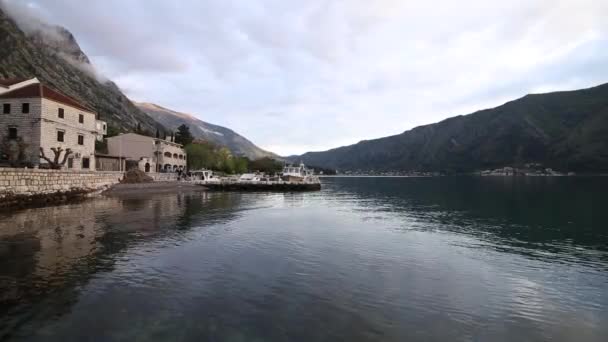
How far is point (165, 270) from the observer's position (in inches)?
578

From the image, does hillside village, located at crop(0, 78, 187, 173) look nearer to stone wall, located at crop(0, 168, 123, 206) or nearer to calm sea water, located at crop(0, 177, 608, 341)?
stone wall, located at crop(0, 168, 123, 206)

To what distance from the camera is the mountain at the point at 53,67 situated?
117 m

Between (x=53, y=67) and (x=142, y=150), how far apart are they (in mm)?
100748

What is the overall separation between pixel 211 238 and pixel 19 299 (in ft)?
38.2

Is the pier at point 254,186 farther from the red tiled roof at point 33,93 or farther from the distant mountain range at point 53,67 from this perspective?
the distant mountain range at point 53,67

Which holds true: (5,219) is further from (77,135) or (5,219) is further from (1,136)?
(77,135)

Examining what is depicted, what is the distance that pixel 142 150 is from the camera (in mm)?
78938

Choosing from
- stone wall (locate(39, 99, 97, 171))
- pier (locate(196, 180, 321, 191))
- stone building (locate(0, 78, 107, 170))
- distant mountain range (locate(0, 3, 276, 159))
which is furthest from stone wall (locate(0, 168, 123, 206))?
distant mountain range (locate(0, 3, 276, 159))

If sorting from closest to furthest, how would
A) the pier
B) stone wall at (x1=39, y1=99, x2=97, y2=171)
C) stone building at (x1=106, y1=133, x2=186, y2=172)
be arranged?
stone wall at (x1=39, y1=99, x2=97, y2=171)
stone building at (x1=106, y1=133, x2=186, y2=172)
the pier

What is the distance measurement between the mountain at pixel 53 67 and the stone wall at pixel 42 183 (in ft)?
255

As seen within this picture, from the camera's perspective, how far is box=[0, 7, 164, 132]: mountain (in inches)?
4609

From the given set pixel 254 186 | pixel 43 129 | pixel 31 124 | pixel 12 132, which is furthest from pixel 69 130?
pixel 254 186

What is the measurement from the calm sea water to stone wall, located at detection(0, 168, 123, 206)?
27.3ft

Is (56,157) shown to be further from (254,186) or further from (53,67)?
(53,67)
